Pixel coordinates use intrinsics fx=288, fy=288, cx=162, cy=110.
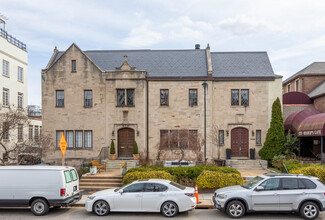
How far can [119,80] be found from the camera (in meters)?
23.6

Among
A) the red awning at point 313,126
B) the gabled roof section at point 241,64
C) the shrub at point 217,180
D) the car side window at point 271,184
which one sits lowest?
the shrub at point 217,180

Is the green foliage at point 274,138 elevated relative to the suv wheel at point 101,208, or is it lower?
elevated

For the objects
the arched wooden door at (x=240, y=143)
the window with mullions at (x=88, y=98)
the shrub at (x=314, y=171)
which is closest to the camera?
the shrub at (x=314, y=171)

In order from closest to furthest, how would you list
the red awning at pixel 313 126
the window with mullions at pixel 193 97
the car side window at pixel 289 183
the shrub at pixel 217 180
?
1. the car side window at pixel 289 183
2. the shrub at pixel 217 180
3. the red awning at pixel 313 126
4. the window with mullions at pixel 193 97

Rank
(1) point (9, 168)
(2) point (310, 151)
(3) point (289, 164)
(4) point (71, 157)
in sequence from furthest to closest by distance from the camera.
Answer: (2) point (310, 151), (4) point (71, 157), (3) point (289, 164), (1) point (9, 168)

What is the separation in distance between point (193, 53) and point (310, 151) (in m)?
13.7

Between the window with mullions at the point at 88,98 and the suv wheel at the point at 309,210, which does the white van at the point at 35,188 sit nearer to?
the suv wheel at the point at 309,210

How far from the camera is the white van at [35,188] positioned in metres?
11.8

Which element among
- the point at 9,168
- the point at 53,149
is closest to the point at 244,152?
the point at 53,149

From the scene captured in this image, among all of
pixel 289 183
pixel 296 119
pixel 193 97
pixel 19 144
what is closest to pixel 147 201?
pixel 289 183

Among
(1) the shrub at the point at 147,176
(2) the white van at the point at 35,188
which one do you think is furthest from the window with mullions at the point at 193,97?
(2) the white van at the point at 35,188

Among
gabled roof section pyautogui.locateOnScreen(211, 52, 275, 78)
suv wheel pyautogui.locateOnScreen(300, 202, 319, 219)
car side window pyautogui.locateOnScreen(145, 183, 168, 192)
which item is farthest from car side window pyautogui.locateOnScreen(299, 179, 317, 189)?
gabled roof section pyautogui.locateOnScreen(211, 52, 275, 78)

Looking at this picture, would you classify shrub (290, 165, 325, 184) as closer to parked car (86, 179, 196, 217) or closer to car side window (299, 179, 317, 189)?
car side window (299, 179, 317, 189)

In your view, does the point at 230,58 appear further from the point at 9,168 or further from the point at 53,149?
the point at 9,168
